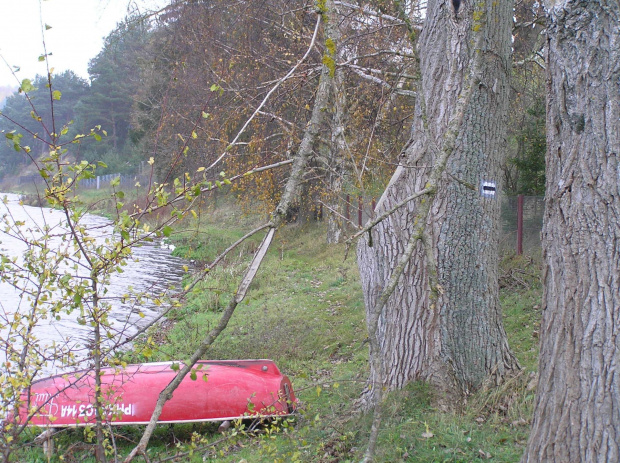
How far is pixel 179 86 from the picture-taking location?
18391mm

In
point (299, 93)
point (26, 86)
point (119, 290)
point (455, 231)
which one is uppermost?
point (299, 93)

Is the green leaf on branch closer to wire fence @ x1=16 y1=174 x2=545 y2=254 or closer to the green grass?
the green grass

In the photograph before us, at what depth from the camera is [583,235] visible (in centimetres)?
286

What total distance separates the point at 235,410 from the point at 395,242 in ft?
9.64

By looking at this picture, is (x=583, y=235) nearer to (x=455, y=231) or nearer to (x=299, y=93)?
(x=455, y=231)

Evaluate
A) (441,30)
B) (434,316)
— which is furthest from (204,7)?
(434,316)

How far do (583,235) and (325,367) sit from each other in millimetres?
5407

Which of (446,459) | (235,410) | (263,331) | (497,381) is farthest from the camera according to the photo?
(263,331)

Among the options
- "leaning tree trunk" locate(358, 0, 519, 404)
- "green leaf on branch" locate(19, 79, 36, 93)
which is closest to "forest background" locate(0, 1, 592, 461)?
"leaning tree trunk" locate(358, 0, 519, 404)

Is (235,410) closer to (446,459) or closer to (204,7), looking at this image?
(446,459)

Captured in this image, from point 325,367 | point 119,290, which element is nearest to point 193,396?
point 325,367

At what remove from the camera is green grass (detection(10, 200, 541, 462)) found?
434 cm

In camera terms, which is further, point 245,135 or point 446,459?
point 245,135

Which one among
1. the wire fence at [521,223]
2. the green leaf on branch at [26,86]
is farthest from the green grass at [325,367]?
the green leaf on branch at [26,86]
